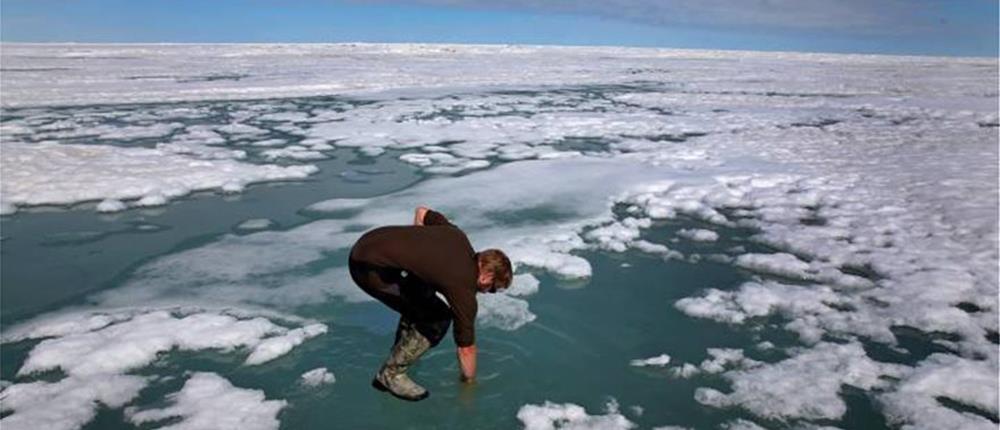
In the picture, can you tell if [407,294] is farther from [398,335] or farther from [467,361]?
[467,361]

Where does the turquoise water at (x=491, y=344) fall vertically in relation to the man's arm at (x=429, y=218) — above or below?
below

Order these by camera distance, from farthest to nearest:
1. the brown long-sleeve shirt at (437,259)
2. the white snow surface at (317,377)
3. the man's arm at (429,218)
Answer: the white snow surface at (317,377) → the man's arm at (429,218) → the brown long-sleeve shirt at (437,259)

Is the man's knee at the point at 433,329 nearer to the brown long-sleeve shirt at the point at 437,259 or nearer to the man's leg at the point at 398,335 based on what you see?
the man's leg at the point at 398,335

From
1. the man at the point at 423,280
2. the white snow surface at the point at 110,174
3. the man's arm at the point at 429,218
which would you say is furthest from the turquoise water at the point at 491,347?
the white snow surface at the point at 110,174

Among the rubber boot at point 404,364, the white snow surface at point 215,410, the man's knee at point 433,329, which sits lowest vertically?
the white snow surface at point 215,410

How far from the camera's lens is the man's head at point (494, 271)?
125 inches

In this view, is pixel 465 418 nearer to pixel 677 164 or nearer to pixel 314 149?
pixel 677 164

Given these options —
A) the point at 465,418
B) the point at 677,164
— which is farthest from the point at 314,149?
the point at 465,418

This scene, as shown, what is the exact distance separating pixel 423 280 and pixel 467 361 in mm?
528

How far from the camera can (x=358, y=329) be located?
4.54m

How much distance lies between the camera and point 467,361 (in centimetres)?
350

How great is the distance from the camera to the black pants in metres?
3.39

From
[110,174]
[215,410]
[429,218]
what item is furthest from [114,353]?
[110,174]

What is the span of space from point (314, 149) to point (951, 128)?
44.3 ft
